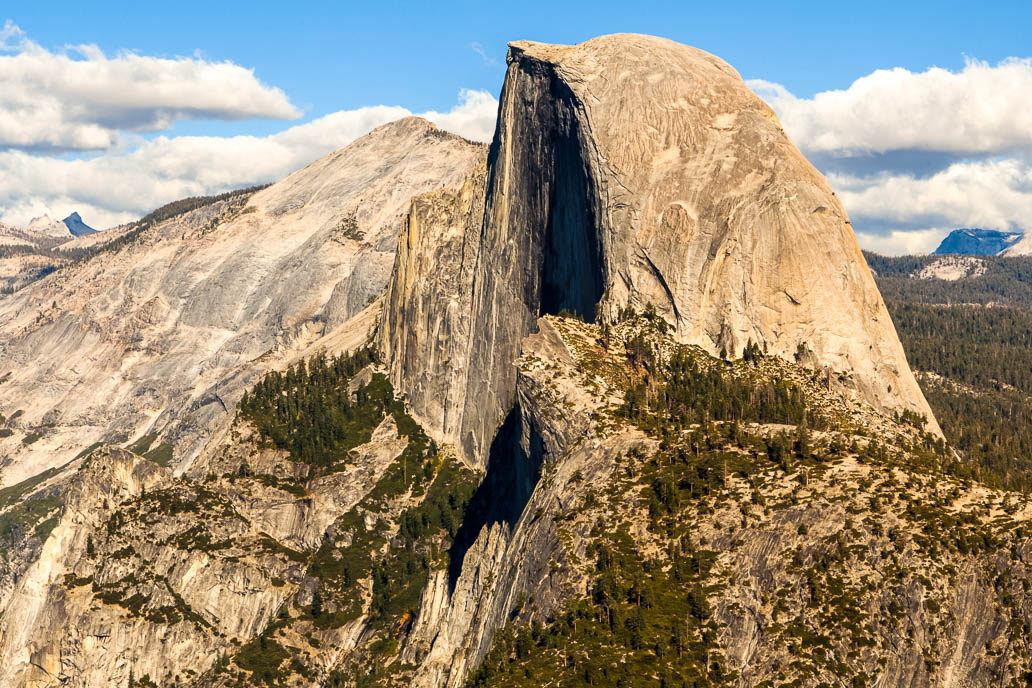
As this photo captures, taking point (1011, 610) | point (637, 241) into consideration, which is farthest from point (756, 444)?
point (637, 241)

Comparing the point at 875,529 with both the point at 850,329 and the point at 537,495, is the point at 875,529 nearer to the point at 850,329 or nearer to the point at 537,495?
the point at 537,495

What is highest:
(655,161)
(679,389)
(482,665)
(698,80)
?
(698,80)

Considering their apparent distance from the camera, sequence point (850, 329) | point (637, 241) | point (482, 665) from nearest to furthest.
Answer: point (482, 665) < point (850, 329) < point (637, 241)

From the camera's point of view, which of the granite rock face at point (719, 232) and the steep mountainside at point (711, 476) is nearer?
the steep mountainside at point (711, 476)

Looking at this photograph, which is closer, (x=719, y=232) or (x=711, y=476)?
(x=711, y=476)

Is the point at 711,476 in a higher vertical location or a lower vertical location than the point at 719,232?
lower

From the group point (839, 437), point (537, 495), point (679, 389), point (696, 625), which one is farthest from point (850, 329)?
point (696, 625)

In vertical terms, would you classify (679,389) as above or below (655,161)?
below

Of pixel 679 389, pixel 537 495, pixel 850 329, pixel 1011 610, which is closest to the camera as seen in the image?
pixel 1011 610

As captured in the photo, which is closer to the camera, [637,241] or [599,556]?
[599,556]

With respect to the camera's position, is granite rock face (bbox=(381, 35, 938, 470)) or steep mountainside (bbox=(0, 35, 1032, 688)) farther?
granite rock face (bbox=(381, 35, 938, 470))
